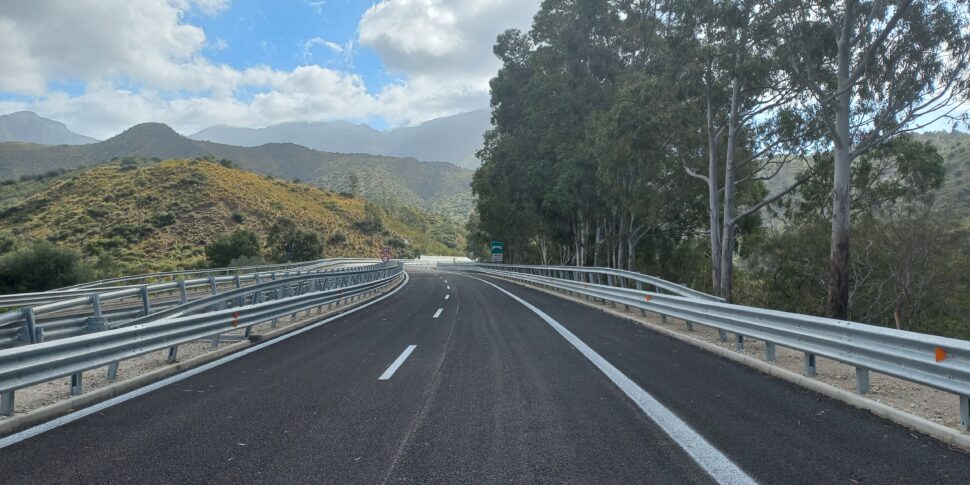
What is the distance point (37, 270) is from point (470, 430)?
127 ft

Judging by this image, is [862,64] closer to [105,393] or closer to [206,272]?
[105,393]

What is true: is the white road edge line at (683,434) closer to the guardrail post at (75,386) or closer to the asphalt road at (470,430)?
the asphalt road at (470,430)

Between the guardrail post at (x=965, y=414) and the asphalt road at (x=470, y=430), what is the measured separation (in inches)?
14.2

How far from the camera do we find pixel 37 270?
107 feet

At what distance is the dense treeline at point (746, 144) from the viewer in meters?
17.3

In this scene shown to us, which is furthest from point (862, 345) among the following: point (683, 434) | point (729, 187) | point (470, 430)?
point (729, 187)

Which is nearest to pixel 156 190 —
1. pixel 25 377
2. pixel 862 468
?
pixel 25 377

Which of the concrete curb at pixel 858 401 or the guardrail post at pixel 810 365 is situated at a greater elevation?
the guardrail post at pixel 810 365

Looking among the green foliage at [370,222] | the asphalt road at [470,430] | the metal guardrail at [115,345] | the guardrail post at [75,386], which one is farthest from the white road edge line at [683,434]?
the green foliage at [370,222]

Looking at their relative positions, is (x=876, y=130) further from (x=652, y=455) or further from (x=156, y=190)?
(x=156, y=190)

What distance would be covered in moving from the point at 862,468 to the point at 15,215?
73685 mm

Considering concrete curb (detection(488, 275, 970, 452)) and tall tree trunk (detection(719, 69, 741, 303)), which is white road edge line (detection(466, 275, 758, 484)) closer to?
concrete curb (detection(488, 275, 970, 452))

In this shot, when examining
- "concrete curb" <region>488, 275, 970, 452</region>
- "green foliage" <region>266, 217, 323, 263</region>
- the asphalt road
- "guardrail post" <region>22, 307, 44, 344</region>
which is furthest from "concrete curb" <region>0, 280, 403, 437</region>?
"green foliage" <region>266, 217, 323, 263</region>

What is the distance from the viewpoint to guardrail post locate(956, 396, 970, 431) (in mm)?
4457
